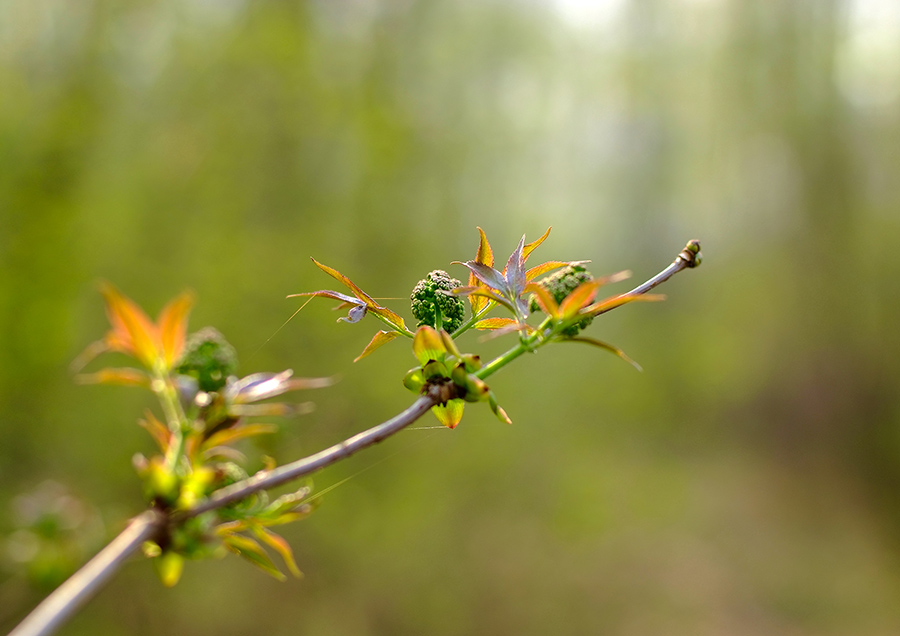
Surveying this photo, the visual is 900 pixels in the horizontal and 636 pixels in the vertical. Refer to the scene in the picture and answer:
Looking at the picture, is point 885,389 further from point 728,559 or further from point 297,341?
point 297,341

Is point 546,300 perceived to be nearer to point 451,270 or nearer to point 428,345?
point 428,345

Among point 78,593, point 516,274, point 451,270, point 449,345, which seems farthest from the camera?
point 451,270

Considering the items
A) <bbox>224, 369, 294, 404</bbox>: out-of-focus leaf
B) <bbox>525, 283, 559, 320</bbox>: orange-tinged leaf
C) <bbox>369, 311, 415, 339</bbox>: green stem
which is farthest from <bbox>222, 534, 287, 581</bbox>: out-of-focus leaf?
<bbox>525, 283, 559, 320</bbox>: orange-tinged leaf

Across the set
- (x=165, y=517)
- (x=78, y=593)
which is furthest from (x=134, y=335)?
(x=78, y=593)

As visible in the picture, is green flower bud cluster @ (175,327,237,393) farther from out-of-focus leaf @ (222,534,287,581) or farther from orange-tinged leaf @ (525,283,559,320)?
orange-tinged leaf @ (525,283,559,320)

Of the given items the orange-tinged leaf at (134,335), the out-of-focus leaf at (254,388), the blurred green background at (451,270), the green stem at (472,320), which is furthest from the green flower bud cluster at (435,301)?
the blurred green background at (451,270)

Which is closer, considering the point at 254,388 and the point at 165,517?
the point at 165,517

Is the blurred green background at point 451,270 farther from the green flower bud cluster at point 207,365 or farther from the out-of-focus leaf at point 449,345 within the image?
the out-of-focus leaf at point 449,345

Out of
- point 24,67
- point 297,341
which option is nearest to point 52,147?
point 24,67
